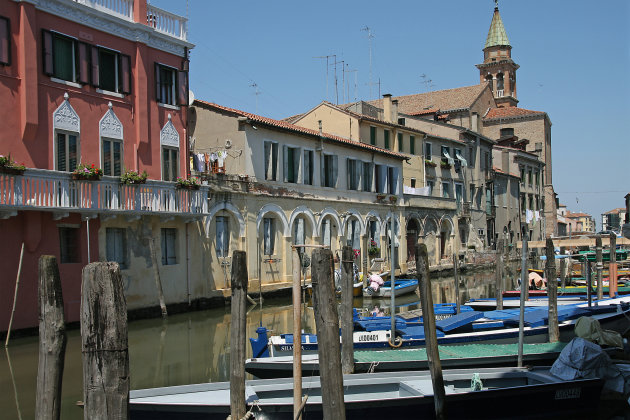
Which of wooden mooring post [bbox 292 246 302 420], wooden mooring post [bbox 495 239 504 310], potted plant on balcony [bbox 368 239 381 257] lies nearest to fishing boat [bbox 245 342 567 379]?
wooden mooring post [bbox 292 246 302 420]

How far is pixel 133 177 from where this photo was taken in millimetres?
19125

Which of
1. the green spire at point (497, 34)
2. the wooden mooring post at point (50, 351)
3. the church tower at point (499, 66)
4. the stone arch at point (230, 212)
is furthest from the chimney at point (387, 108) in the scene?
the green spire at point (497, 34)

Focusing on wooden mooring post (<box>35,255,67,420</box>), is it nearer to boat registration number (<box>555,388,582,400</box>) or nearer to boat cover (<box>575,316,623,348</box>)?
boat registration number (<box>555,388,582,400</box>)

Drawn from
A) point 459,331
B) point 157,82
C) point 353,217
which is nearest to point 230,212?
point 157,82

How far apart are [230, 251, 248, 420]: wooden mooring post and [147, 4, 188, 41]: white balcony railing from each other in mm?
14745

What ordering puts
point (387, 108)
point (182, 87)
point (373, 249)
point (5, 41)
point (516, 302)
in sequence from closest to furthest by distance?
point (5, 41), point (516, 302), point (182, 87), point (373, 249), point (387, 108)

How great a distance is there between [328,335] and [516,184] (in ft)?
166

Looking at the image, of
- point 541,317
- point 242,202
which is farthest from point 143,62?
point 541,317

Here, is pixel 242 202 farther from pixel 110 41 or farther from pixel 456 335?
pixel 456 335

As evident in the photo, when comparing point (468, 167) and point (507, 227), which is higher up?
point (468, 167)

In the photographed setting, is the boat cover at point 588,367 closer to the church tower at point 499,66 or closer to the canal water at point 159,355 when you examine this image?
the canal water at point 159,355

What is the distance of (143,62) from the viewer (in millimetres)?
20547

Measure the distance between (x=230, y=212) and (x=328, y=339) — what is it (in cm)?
1751

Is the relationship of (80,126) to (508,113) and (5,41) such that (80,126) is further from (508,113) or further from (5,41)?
(508,113)
